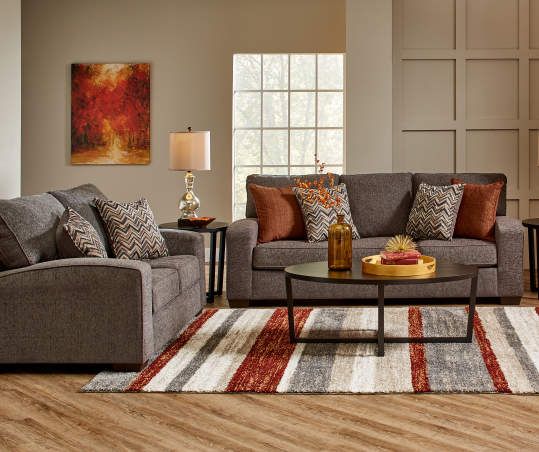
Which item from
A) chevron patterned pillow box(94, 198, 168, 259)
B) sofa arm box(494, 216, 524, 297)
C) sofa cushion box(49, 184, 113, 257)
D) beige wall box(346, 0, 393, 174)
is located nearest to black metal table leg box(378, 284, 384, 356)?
chevron patterned pillow box(94, 198, 168, 259)

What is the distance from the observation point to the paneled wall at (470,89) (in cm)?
766

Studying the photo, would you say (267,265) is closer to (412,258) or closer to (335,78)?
(412,258)

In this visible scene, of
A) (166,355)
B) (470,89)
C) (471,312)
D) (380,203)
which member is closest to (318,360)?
(166,355)

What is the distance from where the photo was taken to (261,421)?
11.2 ft

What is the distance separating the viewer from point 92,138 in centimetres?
845

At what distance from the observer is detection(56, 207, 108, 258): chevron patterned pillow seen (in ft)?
14.8

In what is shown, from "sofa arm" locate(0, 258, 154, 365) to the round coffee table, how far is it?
36.2 inches

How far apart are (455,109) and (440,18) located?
2.57ft

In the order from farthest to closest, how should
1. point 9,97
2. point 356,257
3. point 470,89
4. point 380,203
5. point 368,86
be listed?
point 470,89
point 368,86
point 9,97
point 380,203
point 356,257

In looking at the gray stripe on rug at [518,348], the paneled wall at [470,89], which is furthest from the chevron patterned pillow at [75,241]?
the paneled wall at [470,89]

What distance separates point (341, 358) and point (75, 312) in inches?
51.2

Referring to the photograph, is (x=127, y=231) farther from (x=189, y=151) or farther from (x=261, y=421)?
(x=261, y=421)

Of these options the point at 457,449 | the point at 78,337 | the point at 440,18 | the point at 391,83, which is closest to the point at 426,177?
the point at 391,83

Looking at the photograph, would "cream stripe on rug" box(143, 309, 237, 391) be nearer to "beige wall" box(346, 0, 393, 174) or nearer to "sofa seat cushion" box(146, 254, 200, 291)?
"sofa seat cushion" box(146, 254, 200, 291)
